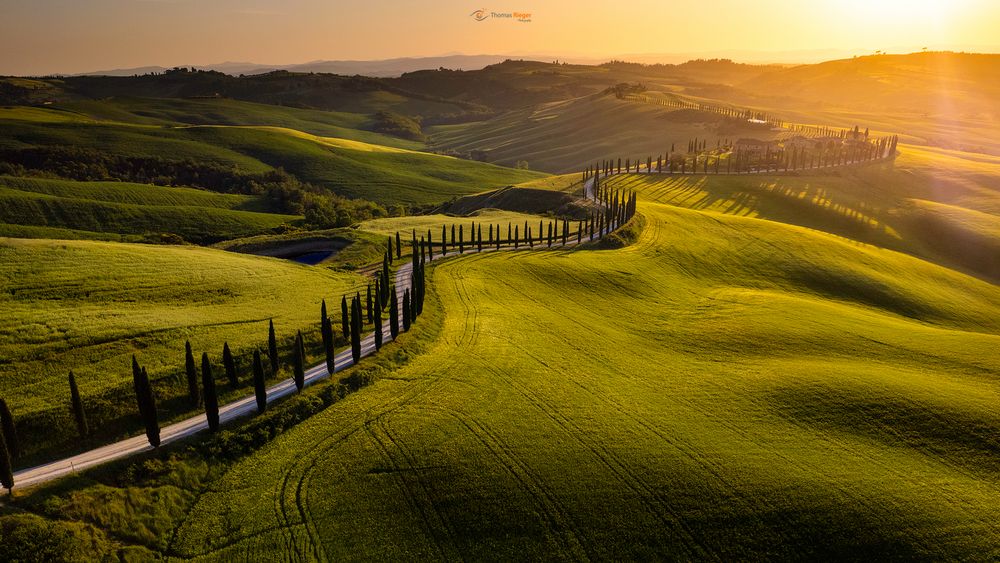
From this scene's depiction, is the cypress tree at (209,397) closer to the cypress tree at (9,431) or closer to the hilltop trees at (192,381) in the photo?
the hilltop trees at (192,381)

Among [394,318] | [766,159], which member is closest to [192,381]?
[394,318]

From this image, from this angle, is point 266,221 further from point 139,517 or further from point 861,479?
point 861,479

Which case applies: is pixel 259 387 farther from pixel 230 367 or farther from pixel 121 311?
pixel 121 311

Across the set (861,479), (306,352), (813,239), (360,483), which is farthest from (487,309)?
(813,239)

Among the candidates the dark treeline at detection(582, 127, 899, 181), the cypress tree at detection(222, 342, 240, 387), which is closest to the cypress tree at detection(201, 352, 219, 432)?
the cypress tree at detection(222, 342, 240, 387)

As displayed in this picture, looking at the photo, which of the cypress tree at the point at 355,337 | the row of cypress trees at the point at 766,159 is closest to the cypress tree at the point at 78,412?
the cypress tree at the point at 355,337

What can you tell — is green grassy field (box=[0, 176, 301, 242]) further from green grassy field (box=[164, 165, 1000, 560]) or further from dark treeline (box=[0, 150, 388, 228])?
green grassy field (box=[164, 165, 1000, 560])
